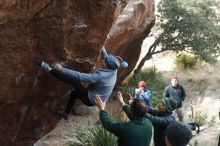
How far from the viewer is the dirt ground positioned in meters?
11.9

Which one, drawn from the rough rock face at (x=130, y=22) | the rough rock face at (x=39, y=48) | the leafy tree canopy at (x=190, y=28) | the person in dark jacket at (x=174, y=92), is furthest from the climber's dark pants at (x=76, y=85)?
the leafy tree canopy at (x=190, y=28)

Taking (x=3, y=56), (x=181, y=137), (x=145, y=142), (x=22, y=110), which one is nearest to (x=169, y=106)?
(x=145, y=142)

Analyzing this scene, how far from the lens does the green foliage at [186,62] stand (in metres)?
19.6

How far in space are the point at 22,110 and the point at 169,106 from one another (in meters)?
3.88

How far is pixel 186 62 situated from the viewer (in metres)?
19.7

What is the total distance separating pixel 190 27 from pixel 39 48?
10766mm

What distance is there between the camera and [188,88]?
18.3m

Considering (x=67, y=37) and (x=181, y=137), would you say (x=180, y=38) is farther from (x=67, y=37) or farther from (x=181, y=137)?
(x=181, y=137)

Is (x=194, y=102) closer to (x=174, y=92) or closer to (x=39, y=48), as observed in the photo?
(x=174, y=92)

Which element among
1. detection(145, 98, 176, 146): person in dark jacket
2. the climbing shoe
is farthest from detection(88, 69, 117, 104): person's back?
detection(145, 98, 176, 146): person in dark jacket

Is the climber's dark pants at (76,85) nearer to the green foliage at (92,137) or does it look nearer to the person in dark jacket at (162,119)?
the person in dark jacket at (162,119)

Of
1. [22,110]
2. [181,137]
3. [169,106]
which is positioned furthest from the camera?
[22,110]

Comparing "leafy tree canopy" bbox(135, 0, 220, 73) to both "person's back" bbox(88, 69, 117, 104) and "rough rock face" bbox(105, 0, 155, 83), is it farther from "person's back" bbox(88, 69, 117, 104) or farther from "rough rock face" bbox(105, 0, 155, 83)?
"person's back" bbox(88, 69, 117, 104)

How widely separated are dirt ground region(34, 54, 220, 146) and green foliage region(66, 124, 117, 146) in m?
0.60
